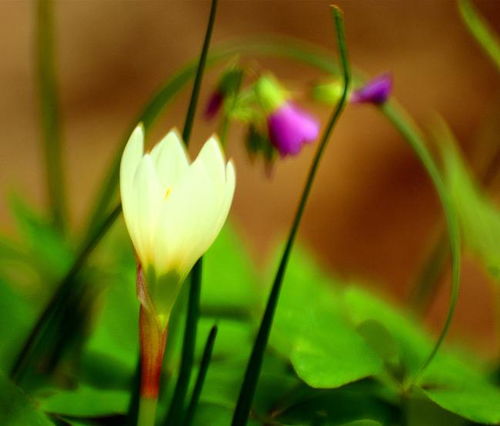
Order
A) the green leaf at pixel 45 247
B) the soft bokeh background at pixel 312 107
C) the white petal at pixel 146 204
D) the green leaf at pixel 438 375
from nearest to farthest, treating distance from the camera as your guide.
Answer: the white petal at pixel 146 204 < the green leaf at pixel 438 375 < the green leaf at pixel 45 247 < the soft bokeh background at pixel 312 107

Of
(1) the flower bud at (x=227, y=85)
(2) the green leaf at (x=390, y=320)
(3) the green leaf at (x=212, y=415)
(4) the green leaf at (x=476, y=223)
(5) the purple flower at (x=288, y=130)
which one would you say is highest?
(1) the flower bud at (x=227, y=85)

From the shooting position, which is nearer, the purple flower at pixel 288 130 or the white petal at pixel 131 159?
the white petal at pixel 131 159

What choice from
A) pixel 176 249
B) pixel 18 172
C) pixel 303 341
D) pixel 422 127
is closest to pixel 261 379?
pixel 303 341

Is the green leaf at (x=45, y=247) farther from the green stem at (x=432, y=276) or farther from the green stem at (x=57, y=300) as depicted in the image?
the green stem at (x=432, y=276)

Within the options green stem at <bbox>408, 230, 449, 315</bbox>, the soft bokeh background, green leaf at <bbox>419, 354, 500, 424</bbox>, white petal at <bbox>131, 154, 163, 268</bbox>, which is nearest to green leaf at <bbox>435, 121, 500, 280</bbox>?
green leaf at <bbox>419, 354, 500, 424</bbox>

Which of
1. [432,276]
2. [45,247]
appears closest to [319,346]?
[45,247]

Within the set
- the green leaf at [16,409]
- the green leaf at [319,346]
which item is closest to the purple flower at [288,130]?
the green leaf at [319,346]

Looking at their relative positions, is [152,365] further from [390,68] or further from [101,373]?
[390,68]

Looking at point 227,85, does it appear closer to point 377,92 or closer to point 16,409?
point 377,92
